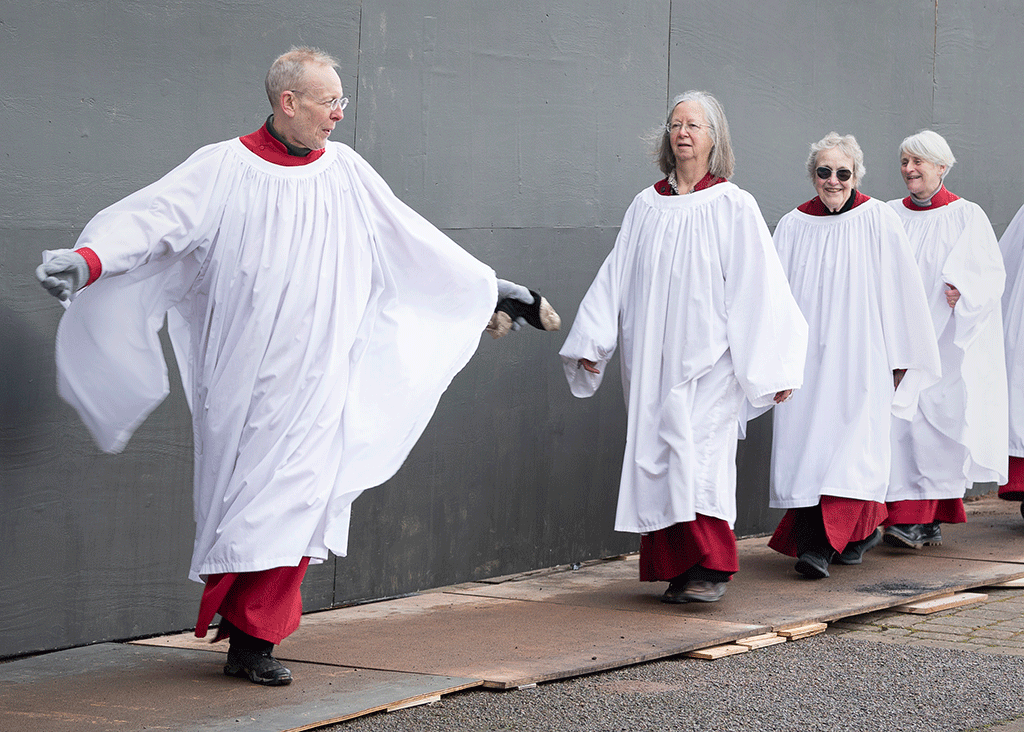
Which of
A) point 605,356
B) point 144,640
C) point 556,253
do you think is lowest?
point 144,640

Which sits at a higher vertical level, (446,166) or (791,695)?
(446,166)

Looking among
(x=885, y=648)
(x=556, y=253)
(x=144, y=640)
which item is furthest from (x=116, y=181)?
(x=885, y=648)

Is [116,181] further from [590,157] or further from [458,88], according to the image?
[590,157]

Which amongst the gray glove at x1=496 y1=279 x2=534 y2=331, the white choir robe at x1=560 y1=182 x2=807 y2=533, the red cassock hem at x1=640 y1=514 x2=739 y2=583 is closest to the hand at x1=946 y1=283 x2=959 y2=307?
the white choir robe at x1=560 y1=182 x2=807 y2=533

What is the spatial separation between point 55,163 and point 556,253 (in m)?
2.92

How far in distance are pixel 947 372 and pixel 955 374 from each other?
5 centimetres

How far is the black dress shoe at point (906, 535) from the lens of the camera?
810 cm

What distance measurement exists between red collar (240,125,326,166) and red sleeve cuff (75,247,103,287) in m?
0.77

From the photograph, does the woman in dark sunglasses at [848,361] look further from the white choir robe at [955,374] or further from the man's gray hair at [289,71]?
the man's gray hair at [289,71]

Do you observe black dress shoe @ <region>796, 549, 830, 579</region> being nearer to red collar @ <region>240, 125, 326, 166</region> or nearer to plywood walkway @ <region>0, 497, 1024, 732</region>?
plywood walkway @ <region>0, 497, 1024, 732</region>

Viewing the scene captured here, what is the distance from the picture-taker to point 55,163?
5277 millimetres

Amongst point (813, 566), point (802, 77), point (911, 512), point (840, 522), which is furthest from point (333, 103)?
point (802, 77)

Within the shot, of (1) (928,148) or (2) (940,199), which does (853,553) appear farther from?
(1) (928,148)

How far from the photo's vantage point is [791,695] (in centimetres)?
496
